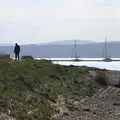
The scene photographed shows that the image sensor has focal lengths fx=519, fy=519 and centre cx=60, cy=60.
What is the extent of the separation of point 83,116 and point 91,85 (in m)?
14.3

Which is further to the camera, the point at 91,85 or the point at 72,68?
the point at 72,68

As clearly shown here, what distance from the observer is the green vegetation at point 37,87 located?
1898cm

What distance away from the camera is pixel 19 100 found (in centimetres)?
2045

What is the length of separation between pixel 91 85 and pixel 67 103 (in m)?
10.4

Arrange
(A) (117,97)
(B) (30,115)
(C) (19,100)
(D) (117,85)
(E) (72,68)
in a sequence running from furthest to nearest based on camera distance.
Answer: (E) (72,68)
(D) (117,85)
(A) (117,97)
(C) (19,100)
(B) (30,115)

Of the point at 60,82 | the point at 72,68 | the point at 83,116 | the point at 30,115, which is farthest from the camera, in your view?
the point at 72,68

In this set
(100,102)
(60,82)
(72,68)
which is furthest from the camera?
(72,68)

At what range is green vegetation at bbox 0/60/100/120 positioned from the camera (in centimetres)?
1898

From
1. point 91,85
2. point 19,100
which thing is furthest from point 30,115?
point 91,85

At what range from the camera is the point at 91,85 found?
36.5 metres

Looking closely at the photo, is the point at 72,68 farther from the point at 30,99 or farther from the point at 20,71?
the point at 30,99

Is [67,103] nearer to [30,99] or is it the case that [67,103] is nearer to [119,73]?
[30,99]

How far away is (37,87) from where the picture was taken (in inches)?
1058

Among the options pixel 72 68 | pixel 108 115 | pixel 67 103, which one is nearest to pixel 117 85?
pixel 72 68
